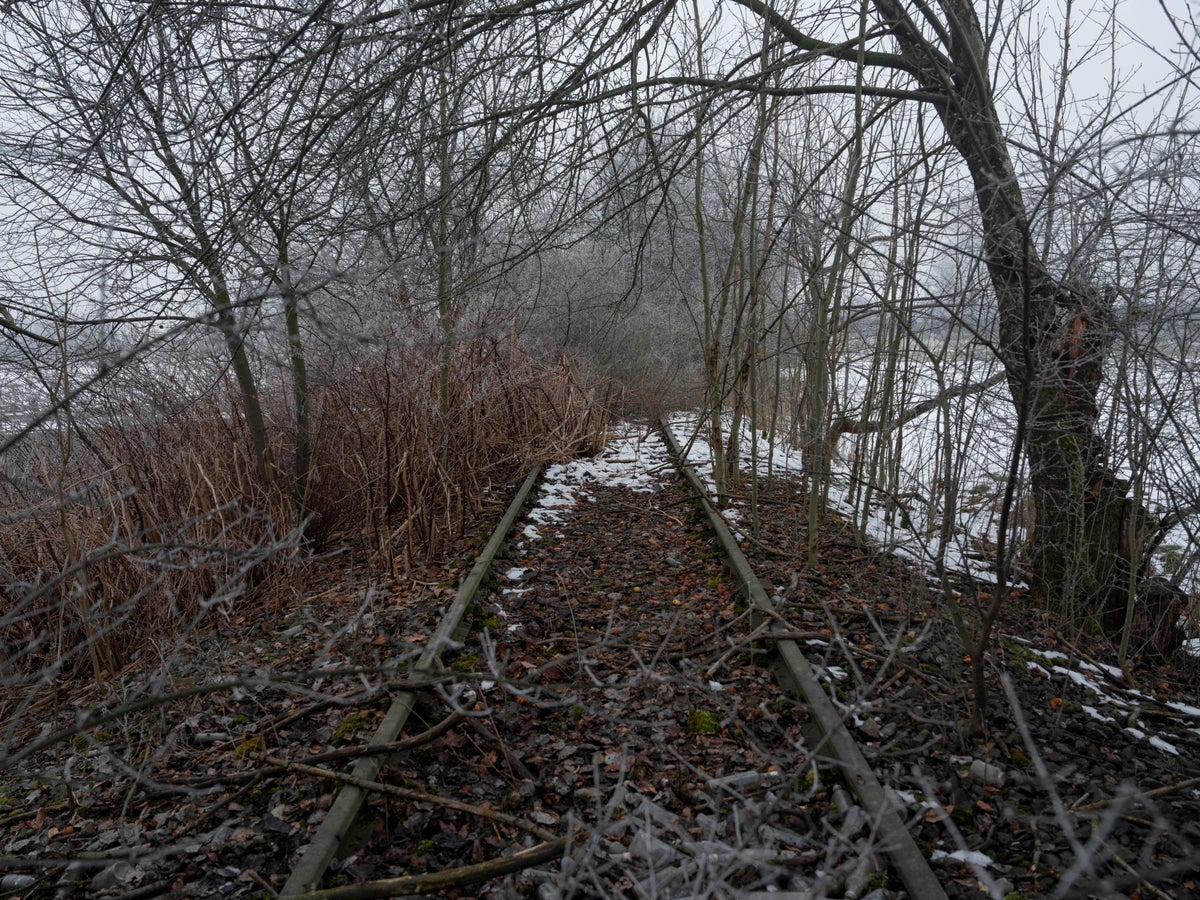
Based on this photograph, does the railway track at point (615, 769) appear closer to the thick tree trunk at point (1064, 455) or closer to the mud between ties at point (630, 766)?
the mud between ties at point (630, 766)

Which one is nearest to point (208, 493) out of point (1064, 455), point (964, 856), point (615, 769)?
point (615, 769)

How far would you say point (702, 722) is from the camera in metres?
3.60

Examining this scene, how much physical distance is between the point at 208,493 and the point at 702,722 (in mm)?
3997

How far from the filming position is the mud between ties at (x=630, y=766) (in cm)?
244

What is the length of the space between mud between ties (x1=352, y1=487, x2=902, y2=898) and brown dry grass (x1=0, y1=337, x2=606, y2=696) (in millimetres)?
1520

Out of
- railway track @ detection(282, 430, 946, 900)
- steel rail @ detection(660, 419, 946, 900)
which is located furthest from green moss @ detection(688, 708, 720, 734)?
steel rail @ detection(660, 419, 946, 900)

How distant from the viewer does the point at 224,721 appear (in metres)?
3.74

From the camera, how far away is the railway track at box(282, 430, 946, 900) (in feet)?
7.97

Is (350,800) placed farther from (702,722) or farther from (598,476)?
(598,476)

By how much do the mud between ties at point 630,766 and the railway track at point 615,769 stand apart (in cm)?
1

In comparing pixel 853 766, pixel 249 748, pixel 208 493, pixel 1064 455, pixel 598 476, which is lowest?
pixel 249 748

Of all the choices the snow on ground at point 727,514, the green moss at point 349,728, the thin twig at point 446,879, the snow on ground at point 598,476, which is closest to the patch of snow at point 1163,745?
the snow on ground at point 727,514

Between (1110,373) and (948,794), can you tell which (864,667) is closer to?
(948,794)

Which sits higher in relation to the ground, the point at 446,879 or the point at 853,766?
the point at 853,766
